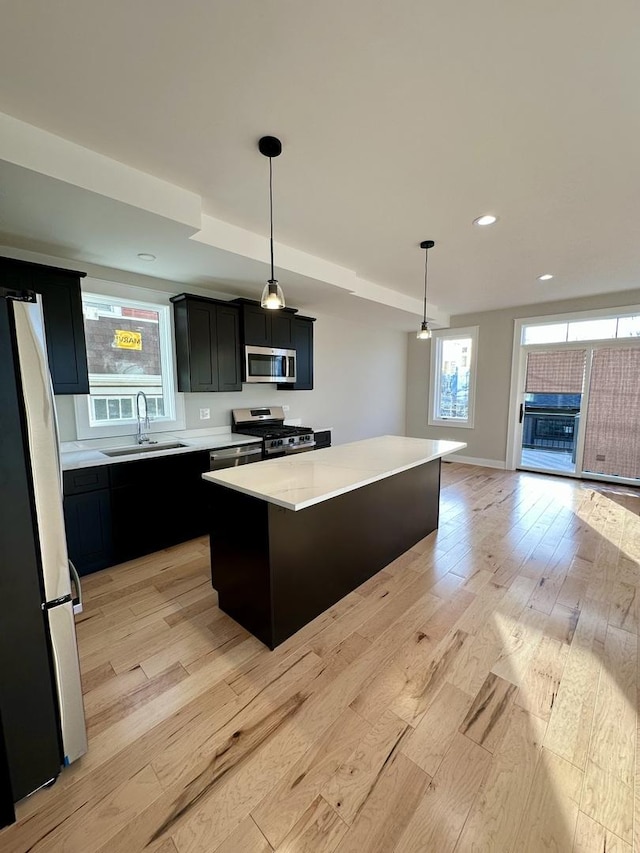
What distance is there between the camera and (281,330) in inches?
→ 164

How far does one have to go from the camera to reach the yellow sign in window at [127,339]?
3282 mm

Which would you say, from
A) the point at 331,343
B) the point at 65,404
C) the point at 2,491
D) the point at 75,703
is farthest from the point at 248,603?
the point at 331,343

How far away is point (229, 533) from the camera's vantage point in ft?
6.76

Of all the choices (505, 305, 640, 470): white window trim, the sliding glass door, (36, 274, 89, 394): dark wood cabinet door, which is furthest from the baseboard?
(36, 274, 89, 394): dark wood cabinet door

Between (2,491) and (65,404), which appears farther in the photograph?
(65,404)

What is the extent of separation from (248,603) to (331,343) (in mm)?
4190

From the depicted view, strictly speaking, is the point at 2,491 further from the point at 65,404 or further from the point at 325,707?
the point at 65,404

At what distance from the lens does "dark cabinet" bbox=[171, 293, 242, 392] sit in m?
3.41

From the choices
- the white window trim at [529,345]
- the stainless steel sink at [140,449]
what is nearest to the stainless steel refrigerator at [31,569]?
the stainless steel sink at [140,449]

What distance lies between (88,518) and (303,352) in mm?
2957

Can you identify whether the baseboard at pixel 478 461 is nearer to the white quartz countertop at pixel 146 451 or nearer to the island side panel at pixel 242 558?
the white quartz countertop at pixel 146 451

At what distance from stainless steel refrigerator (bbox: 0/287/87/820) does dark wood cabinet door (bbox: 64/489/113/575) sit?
1594 mm

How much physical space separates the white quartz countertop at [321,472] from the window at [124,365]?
1.77m

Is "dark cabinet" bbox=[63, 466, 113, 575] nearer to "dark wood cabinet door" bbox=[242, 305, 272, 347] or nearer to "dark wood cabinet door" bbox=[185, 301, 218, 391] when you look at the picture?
"dark wood cabinet door" bbox=[185, 301, 218, 391]
